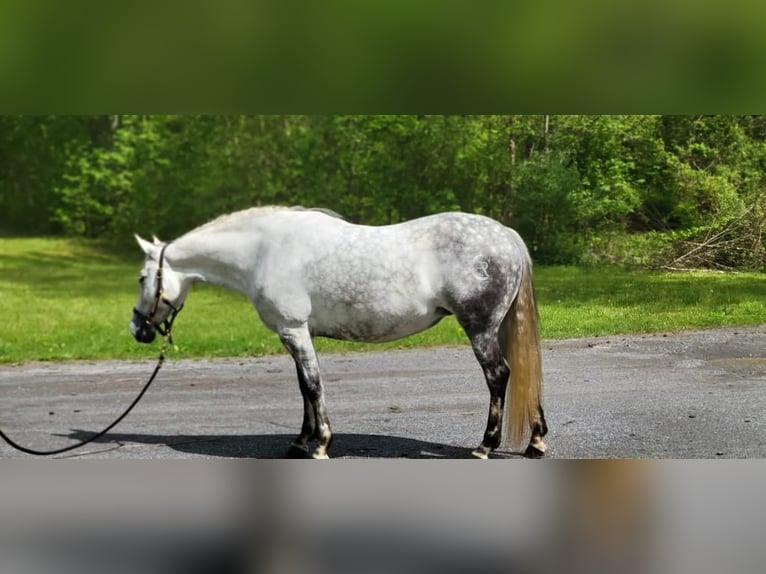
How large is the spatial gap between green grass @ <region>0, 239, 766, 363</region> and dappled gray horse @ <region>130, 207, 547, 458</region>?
309mm

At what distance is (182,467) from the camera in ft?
19.3

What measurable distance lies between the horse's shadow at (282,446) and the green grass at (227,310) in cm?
49

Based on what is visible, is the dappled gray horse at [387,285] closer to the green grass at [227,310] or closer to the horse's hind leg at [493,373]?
the horse's hind leg at [493,373]

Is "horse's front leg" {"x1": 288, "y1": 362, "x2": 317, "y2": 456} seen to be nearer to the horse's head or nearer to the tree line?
the horse's head

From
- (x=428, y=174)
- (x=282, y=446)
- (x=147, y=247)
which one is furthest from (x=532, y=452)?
(x=147, y=247)

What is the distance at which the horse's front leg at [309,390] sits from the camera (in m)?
5.06

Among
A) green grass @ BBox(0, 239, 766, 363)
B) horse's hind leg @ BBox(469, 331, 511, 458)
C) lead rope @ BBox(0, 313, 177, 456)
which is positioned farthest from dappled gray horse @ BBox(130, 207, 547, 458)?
lead rope @ BBox(0, 313, 177, 456)

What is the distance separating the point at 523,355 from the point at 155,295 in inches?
77.7

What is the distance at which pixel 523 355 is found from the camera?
5.09 metres

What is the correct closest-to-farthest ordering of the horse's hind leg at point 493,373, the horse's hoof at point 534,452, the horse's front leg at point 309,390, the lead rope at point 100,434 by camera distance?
the horse's hind leg at point 493,373 → the horse's front leg at point 309,390 → the horse's hoof at point 534,452 → the lead rope at point 100,434

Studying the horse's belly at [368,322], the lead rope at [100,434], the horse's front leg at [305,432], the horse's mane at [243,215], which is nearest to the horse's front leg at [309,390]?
the horse's front leg at [305,432]
